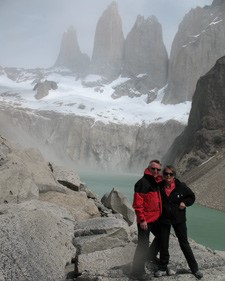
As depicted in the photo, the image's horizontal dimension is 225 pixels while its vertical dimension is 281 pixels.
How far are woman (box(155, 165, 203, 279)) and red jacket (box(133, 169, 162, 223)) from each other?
0.57 ft

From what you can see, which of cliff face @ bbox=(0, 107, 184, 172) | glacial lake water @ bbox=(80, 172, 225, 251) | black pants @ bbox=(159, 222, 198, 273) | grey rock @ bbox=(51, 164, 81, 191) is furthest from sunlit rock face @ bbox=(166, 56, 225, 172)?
black pants @ bbox=(159, 222, 198, 273)

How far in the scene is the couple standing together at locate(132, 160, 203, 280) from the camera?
833cm

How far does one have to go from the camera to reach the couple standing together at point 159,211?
8328 millimetres

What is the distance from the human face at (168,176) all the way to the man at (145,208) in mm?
115

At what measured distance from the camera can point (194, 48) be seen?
503 feet

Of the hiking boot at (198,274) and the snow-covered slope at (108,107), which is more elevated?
the hiking boot at (198,274)

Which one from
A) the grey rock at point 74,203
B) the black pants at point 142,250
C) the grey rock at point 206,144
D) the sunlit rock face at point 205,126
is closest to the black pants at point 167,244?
the black pants at point 142,250

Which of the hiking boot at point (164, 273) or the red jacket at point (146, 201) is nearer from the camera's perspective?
the red jacket at point (146, 201)

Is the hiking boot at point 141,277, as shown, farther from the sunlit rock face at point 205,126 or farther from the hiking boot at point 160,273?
the sunlit rock face at point 205,126

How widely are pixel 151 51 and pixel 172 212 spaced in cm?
18835

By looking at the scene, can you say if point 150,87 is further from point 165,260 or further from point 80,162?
point 165,260

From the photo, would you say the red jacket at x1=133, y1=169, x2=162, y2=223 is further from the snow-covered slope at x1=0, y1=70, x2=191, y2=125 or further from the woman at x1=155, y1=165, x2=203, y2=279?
the snow-covered slope at x1=0, y1=70, x2=191, y2=125

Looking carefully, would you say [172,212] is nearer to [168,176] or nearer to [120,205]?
[168,176]

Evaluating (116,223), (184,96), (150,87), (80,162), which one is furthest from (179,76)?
(116,223)
